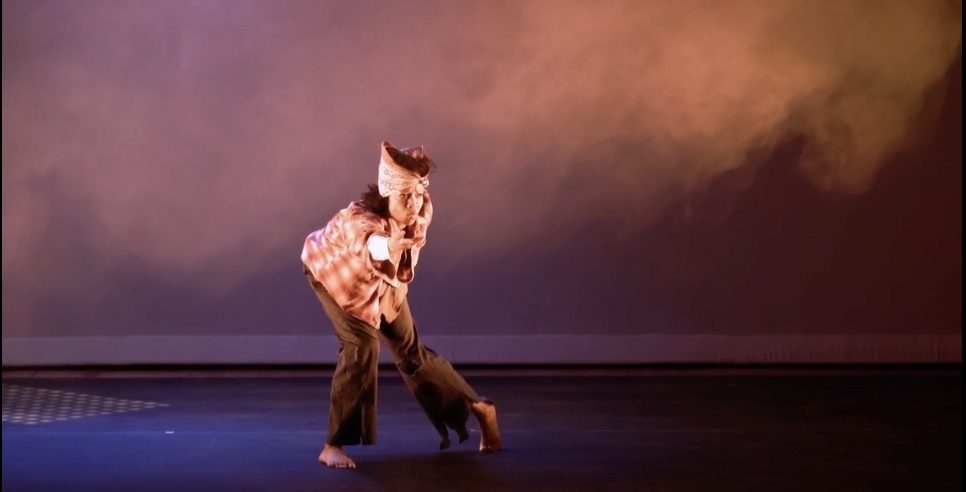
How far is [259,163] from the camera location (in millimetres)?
6176

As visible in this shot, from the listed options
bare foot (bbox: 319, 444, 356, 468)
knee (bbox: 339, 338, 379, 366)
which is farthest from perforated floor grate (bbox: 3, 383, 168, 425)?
knee (bbox: 339, 338, 379, 366)

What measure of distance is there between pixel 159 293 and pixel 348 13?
1.68 meters

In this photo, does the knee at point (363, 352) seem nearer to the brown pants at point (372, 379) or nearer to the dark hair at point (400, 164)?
the brown pants at point (372, 379)

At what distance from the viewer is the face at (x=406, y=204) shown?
12.4 ft

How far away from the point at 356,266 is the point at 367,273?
4 centimetres

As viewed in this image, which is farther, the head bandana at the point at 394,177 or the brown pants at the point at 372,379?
the brown pants at the point at 372,379

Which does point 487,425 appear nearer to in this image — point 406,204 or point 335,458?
point 335,458

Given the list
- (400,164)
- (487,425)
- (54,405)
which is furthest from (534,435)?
(54,405)

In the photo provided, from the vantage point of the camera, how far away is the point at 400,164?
3.74m


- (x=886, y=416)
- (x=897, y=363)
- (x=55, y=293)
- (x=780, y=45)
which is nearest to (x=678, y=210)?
(x=780, y=45)

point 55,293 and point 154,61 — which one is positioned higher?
point 154,61

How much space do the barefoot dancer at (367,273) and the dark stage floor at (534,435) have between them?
0.61 feet

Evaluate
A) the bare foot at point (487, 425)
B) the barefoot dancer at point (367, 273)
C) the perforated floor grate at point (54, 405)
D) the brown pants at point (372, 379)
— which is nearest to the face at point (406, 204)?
the barefoot dancer at point (367, 273)

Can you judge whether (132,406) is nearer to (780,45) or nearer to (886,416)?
(886,416)
